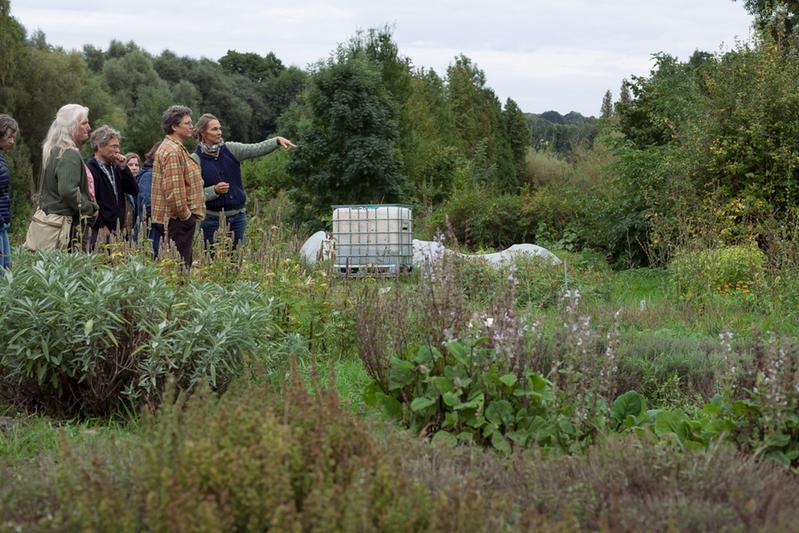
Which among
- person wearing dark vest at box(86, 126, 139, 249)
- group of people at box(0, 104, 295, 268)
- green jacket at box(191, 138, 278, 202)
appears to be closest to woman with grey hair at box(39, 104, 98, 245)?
group of people at box(0, 104, 295, 268)

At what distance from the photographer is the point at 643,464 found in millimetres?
3008

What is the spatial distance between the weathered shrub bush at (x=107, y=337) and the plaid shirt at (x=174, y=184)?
8.20 ft

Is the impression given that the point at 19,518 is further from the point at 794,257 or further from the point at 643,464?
the point at 794,257

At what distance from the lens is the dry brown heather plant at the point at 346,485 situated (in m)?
2.37

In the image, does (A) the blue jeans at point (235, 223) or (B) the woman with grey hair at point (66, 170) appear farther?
(A) the blue jeans at point (235, 223)

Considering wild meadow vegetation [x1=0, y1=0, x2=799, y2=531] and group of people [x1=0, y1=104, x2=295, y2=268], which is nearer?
wild meadow vegetation [x1=0, y1=0, x2=799, y2=531]

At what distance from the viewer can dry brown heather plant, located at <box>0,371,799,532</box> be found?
2.37 metres

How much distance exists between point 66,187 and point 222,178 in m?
1.79

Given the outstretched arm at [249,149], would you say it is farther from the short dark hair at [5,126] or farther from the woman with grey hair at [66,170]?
the short dark hair at [5,126]

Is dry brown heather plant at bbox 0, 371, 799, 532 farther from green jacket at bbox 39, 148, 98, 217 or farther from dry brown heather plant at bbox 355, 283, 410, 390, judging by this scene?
green jacket at bbox 39, 148, 98, 217

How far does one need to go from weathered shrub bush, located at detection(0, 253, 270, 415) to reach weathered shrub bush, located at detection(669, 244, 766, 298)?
5.13 metres

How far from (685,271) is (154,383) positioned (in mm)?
6007

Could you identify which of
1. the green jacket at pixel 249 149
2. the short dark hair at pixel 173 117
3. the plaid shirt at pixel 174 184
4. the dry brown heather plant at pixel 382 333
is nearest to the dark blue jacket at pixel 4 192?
the plaid shirt at pixel 174 184

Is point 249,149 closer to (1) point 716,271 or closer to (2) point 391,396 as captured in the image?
(1) point 716,271
